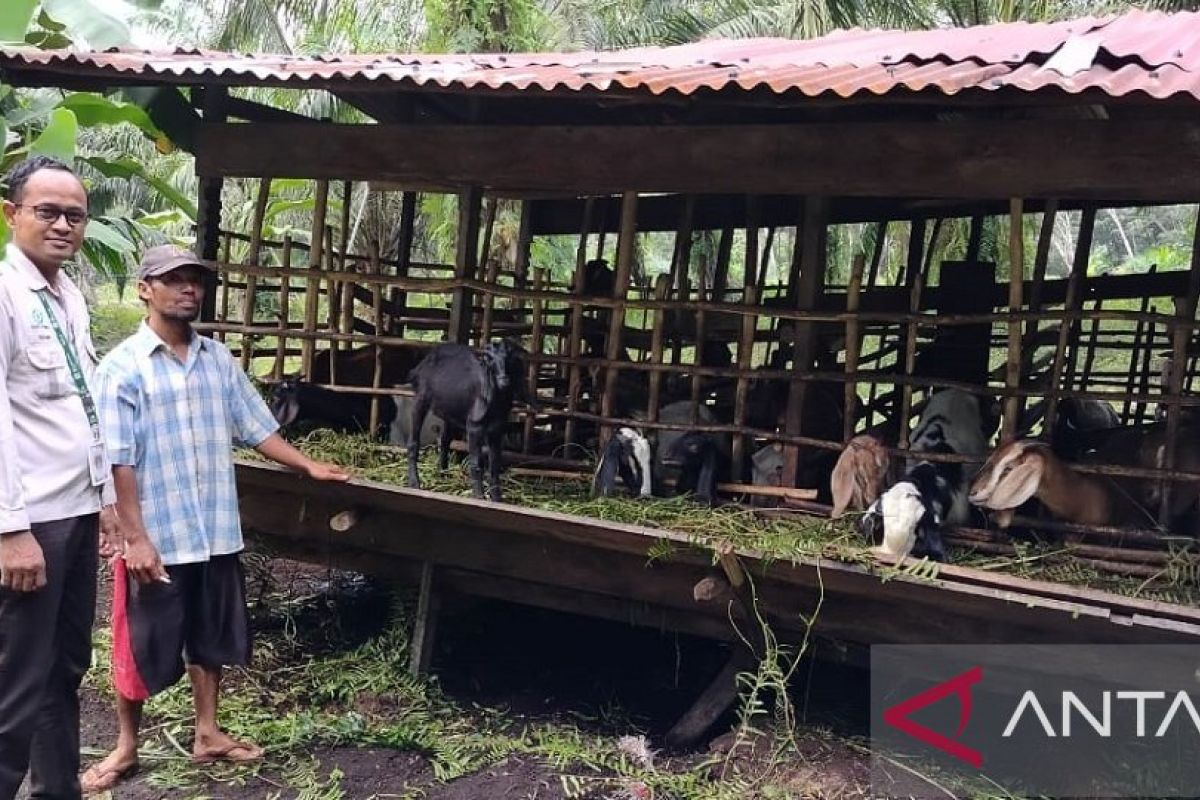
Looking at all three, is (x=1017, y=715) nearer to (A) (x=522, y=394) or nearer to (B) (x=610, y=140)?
(A) (x=522, y=394)

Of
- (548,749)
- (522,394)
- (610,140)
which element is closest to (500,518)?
(522,394)

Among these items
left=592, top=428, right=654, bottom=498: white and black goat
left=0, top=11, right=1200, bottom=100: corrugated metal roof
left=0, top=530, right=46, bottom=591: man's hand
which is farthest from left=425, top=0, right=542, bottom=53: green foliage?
left=0, top=530, right=46, bottom=591: man's hand

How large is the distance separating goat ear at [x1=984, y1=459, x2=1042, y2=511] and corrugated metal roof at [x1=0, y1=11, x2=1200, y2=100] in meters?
1.52

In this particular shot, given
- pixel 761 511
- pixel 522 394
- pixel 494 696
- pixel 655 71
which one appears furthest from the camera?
pixel 494 696

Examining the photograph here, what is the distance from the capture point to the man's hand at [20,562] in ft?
9.57

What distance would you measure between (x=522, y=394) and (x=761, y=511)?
129 cm

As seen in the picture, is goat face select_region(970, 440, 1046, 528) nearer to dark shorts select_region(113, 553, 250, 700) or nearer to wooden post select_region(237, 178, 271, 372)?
dark shorts select_region(113, 553, 250, 700)

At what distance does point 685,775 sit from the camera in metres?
4.39

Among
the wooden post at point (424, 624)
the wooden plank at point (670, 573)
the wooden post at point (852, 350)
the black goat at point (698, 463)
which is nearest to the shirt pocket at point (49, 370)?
the wooden plank at point (670, 573)

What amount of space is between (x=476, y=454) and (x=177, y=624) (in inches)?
57.1

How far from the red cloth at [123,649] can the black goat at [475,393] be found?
1343mm

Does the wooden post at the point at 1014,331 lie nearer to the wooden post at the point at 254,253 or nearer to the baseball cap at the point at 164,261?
the baseball cap at the point at 164,261

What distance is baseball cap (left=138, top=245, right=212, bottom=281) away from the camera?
3730 millimetres

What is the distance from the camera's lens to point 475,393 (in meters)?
4.57
